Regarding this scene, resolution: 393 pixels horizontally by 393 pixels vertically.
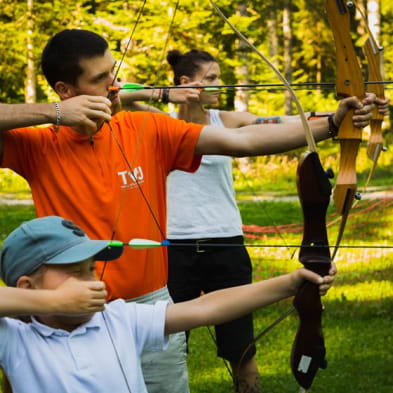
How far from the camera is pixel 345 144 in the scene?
7.77 feet

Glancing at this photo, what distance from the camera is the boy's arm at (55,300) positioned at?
1.74 metres

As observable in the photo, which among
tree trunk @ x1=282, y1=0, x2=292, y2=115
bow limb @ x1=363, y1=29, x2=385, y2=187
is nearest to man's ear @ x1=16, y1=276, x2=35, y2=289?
bow limb @ x1=363, y1=29, x2=385, y2=187

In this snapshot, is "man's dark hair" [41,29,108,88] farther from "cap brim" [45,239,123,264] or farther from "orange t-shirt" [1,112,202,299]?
"cap brim" [45,239,123,264]

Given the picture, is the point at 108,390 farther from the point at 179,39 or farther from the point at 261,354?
the point at 179,39

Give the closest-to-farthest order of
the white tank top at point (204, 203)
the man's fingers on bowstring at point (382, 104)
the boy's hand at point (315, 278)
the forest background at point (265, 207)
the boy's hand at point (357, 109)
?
the boy's hand at point (315, 278), the boy's hand at point (357, 109), the man's fingers on bowstring at point (382, 104), the white tank top at point (204, 203), the forest background at point (265, 207)

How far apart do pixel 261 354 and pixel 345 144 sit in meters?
2.31

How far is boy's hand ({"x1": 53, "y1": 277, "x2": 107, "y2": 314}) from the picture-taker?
1.74 metres

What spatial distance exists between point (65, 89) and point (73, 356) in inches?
32.2

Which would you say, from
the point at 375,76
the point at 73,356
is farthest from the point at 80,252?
the point at 375,76

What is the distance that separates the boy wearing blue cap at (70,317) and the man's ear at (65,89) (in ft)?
1.87

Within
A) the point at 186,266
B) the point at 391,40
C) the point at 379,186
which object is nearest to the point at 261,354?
the point at 186,266

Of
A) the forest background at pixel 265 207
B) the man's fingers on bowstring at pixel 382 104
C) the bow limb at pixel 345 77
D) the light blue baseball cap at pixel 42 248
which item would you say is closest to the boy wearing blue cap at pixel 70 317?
the light blue baseball cap at pixel 42 248

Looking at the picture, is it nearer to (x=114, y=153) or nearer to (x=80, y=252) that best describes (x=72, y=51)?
(x=114, y=153)

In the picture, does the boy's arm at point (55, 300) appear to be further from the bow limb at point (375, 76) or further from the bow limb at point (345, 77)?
the bow limb at point (375, 76)
